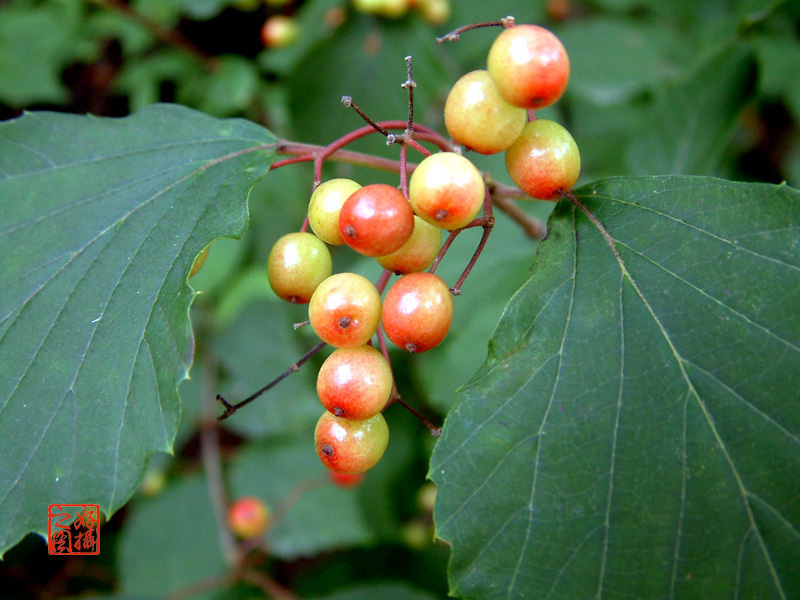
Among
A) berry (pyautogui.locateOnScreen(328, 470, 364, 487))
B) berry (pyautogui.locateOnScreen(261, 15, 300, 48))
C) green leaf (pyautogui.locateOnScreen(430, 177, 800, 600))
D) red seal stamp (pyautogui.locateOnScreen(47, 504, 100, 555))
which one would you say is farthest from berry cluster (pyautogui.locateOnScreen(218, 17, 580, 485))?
berry (pyautogui.locateOnScreen(261, 15, 300, 48))

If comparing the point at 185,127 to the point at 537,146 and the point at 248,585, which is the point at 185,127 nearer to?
the point at 537,146

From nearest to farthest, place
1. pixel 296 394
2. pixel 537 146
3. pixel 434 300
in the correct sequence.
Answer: pixel 434 300
pixel 537 146
pixel 296 394

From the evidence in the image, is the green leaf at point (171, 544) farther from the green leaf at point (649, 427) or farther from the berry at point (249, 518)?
the green leaf at point (649, 427)

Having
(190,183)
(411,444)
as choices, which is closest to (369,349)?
(190,183)

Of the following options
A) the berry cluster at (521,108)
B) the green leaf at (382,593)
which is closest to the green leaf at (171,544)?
the green leaf at (382,593)

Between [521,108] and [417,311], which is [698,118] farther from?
[417,311]
